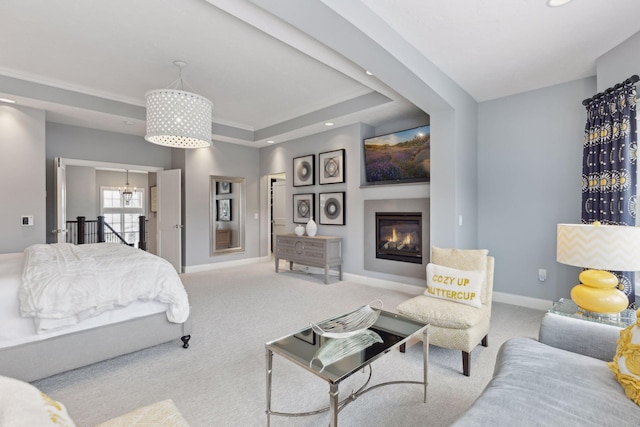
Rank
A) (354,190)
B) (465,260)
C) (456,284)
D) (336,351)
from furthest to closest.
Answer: (354,190), (465,260), (456,284), (336,351)

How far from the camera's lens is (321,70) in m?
3.56

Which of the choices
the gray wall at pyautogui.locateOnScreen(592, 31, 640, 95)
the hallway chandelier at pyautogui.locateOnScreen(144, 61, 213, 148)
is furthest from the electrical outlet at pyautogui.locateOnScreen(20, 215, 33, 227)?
the gray wall at pyautogui.locateOnScreen(592, 31, 640, 95)

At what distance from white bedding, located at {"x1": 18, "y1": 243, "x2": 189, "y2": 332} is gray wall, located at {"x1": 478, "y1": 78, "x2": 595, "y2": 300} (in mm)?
3815

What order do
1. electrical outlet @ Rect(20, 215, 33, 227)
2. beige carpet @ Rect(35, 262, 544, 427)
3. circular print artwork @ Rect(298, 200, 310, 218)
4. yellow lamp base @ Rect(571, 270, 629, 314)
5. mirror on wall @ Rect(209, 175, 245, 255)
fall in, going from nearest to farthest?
beige carpet @ Rect(35, 262, 544, 427) → yellow lamp base @ Rect(571, 270, 629, 314) → electrical outlet @ Rect(20, 215, 33, 227) → circular print artwork @ Rect(298, 200, 310, 218) → mirror on wall @ Rect(209, 175, 245, 255)

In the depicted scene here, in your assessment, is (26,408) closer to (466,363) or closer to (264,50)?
(466,363)

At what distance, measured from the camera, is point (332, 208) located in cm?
532

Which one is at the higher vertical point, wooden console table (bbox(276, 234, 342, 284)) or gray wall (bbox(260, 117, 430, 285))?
gray wall (bbox(260, 117, 430, 285))

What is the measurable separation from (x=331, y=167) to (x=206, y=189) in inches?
104

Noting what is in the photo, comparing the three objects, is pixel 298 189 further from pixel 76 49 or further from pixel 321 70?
pixel 76 49

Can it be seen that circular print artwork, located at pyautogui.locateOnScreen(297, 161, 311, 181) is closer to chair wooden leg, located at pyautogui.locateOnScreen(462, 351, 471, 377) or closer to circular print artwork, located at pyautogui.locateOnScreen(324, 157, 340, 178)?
circular print artwork, located at pyautogui.locateOnScreen(324, 157, 340, 178)

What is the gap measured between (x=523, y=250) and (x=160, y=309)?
409 cm

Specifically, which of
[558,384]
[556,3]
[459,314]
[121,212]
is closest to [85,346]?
[459,314]

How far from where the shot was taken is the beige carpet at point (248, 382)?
1.78 m

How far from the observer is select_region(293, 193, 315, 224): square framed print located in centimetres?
568
